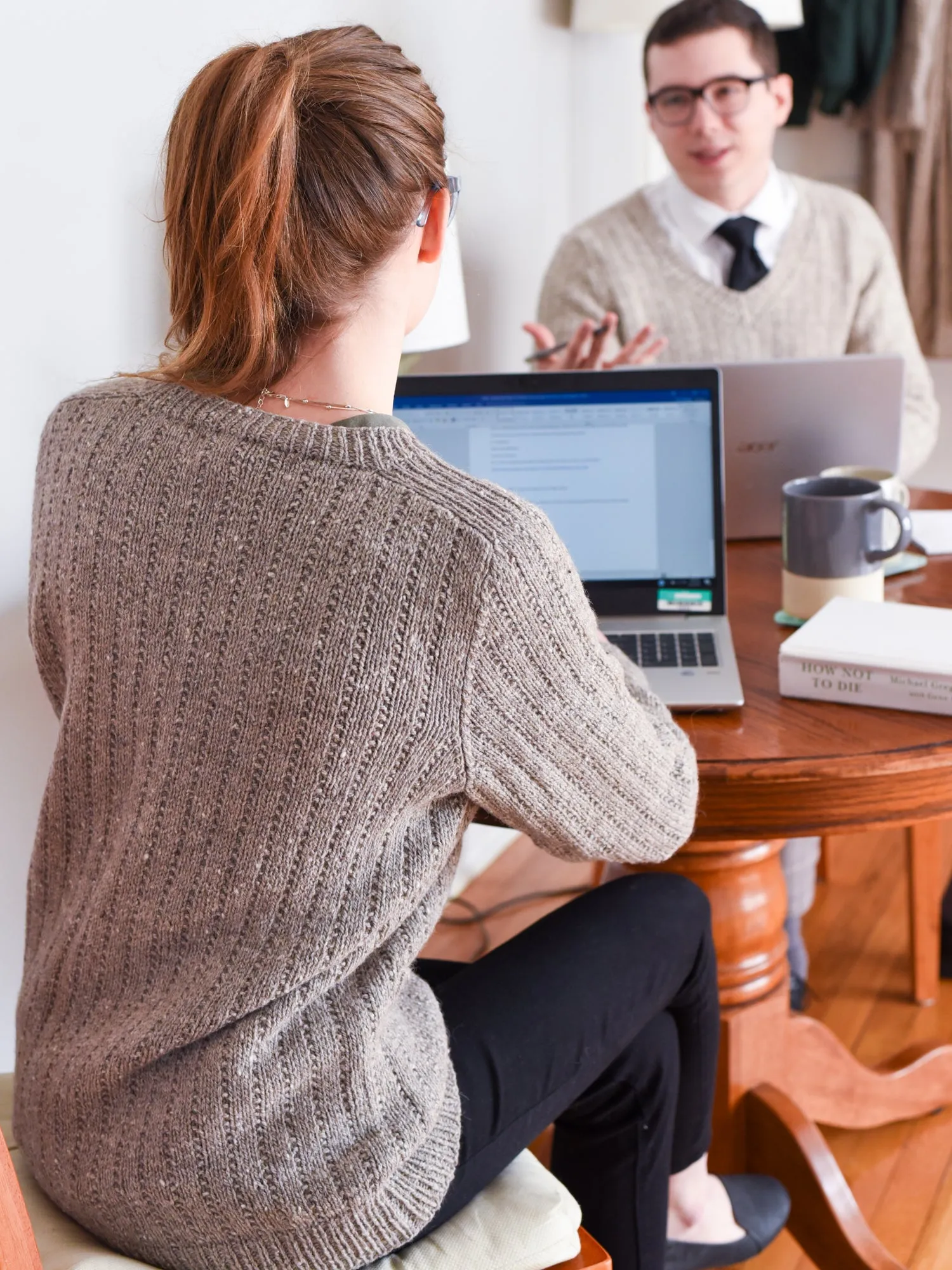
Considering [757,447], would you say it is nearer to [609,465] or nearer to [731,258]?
[609,465]

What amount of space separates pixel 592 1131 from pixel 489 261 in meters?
1.60

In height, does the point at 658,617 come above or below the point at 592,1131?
above

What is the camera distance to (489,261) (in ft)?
7.59

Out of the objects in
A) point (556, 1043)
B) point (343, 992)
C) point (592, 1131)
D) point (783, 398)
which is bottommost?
point (592, 1131)

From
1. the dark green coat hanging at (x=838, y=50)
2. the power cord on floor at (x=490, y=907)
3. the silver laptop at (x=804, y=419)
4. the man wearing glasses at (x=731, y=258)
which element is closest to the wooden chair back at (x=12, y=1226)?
the silver laptop at (x=804, y=419)

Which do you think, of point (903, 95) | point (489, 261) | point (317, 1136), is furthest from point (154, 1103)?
point (903, 95)

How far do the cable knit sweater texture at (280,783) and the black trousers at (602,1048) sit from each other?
3.3 inches

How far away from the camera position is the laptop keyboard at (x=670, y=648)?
126cm

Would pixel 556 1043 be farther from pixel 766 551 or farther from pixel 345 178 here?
pixel 766 551

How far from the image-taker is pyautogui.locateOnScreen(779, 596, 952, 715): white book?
1.13m

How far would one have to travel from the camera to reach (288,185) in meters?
0.84

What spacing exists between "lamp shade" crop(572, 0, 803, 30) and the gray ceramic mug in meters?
1.35

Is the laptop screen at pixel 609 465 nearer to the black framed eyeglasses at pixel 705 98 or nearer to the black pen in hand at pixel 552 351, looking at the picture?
the black pen in hand at pixel 552 351

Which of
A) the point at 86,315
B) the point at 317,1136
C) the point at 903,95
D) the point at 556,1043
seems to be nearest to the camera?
the point at 317,1136
